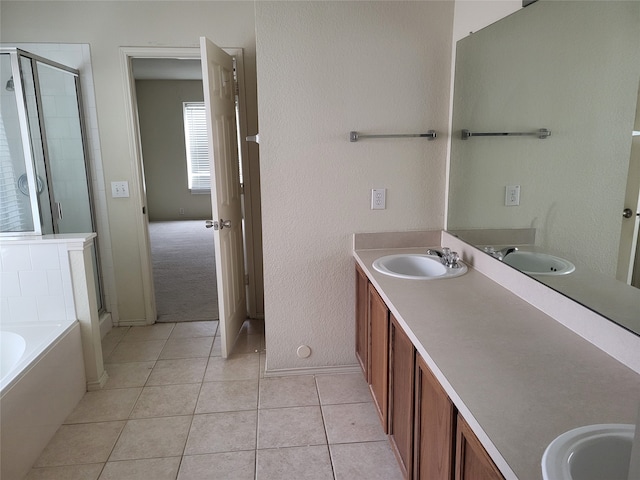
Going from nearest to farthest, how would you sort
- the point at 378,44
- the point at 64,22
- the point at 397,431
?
1. the point at 397,431
2. the point at 378,44
3. the point at 64,22

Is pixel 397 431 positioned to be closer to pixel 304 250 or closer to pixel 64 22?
pixel 304 250

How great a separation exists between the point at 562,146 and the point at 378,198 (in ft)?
3.80

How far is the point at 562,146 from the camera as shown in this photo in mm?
1570

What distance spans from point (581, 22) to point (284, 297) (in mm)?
1935

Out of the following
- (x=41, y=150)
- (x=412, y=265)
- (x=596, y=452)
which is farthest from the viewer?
(x=41, y=150)

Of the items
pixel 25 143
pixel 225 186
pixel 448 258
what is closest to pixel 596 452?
pixel 448 258

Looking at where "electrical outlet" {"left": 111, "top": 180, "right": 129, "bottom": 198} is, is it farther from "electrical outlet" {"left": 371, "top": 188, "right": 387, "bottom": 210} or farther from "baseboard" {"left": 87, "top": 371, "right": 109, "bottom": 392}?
"electrical outlet" {"left": 371, "top": 188, "right": 387, "bottom": 210}

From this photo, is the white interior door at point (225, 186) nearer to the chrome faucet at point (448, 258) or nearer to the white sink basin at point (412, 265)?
the white sink basin at point (412, 265)

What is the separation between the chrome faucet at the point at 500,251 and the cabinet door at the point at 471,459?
0.94 meters

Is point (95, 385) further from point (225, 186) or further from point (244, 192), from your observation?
point (244, 192)

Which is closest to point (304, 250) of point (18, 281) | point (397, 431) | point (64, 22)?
point (397, 431)

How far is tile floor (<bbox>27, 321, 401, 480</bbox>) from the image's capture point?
2.03 meters

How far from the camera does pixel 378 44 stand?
8.07 feet

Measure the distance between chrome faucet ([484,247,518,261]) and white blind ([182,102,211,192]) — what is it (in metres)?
6.66
